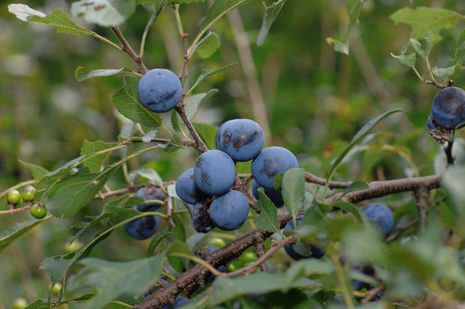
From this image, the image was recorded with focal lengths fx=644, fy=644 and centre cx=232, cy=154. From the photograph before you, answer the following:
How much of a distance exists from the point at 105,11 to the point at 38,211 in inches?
20.0

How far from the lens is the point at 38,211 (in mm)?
1286

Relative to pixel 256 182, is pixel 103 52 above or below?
below

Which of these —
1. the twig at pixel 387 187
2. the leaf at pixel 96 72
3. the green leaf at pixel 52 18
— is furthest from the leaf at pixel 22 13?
the twig at pixel 387 187

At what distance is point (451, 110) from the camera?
1164 mm

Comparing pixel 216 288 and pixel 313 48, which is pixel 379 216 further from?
pixel 313 48

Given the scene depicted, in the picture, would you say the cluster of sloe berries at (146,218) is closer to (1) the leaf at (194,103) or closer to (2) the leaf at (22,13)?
(1) the leaf at (194,103)

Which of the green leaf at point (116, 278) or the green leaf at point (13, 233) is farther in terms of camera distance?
the green leaf at point (13, 233)

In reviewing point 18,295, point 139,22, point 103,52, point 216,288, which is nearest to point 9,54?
point 103,52

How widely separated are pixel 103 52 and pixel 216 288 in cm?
304

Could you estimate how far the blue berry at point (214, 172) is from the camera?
1.09m

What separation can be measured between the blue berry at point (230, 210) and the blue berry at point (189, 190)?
0.15 ft

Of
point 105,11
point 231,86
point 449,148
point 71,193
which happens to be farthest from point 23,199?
point 231,86

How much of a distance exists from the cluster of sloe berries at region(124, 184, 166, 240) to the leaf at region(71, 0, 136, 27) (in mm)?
516

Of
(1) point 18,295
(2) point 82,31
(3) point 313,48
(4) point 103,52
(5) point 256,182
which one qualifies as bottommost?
(1) point 18,295
